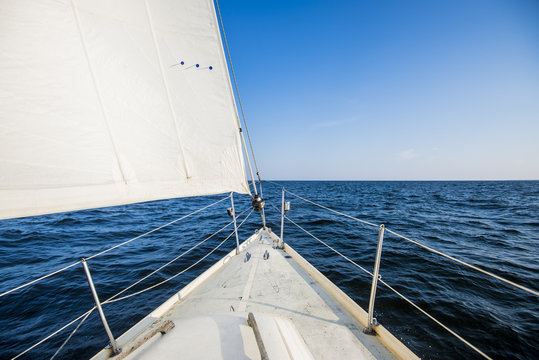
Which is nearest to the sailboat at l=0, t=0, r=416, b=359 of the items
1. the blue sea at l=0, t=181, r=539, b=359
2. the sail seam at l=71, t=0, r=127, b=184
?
the sail seam at l=71, t=0, r=127, b=184

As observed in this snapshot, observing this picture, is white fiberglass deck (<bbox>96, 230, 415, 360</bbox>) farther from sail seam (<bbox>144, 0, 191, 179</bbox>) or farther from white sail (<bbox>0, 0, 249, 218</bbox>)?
sail seam (<bbox>144, 0, 191, 179</bbox>)

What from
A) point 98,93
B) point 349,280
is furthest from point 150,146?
point 349,280

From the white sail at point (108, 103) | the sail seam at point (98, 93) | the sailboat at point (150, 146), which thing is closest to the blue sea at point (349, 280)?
the sailboat at point (150, 146)

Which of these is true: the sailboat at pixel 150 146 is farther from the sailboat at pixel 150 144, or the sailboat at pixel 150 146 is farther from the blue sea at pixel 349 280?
the blue sea at pixel 349 280

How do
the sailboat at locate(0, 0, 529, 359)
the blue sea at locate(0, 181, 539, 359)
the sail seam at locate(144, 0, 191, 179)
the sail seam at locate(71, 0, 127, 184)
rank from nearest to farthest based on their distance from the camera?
the sailboat at locate(0, 0, 529, 359) → the sail seam at locate(71, 0, 127, 184) → the sail seam at locate(144, 0, 191, 179) → the blue sea at locate(0, 181, 539, 359)

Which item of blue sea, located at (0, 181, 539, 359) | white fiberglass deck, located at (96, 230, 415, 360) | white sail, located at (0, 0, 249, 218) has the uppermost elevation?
white sail, located at (0, 0, 249, 218)

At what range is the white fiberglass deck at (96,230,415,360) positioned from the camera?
130 cm

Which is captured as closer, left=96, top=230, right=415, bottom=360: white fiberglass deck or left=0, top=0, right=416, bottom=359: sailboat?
left=96, top=230, right=415, bottom=360: white fiberglass deck

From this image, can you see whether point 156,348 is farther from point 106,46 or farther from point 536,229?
point 536,229

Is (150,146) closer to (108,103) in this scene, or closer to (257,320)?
(108,103)

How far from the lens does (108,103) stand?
204 cm

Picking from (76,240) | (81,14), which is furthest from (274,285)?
(76,240)

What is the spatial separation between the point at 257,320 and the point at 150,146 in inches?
87.4

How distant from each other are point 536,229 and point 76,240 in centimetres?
2139
